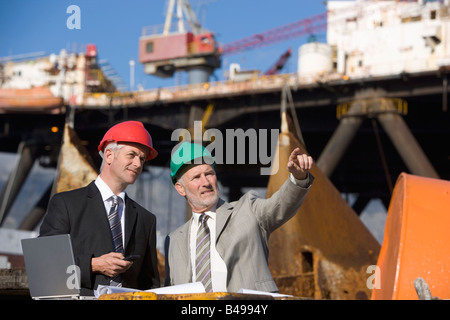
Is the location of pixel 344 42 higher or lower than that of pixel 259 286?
higher

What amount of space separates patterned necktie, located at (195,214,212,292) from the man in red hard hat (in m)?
0.48

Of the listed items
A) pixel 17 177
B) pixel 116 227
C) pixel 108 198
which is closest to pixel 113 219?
pixel 116 227

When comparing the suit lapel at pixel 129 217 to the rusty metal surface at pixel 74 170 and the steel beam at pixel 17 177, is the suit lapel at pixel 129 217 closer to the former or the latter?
the rusty metal surface at pixel 74 170

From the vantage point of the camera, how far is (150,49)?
55.7 m

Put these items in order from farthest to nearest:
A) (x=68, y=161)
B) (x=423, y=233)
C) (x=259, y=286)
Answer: (x=68, y=161) → (x=423, y=233) → (x=259, y=286)

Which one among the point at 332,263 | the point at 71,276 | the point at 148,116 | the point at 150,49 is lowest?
the point at 332,263

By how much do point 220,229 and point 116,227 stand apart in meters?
0.85

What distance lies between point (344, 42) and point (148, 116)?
12537 mm

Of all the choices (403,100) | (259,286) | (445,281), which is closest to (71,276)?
(259,286)

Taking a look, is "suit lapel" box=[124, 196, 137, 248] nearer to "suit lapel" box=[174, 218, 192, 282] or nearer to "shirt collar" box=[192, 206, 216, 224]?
"suit lapel" box=[174, 218, 192, 282]

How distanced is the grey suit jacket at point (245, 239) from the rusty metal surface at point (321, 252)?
380 inches

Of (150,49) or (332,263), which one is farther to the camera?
(150,49)

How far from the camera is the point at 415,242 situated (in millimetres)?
6586
